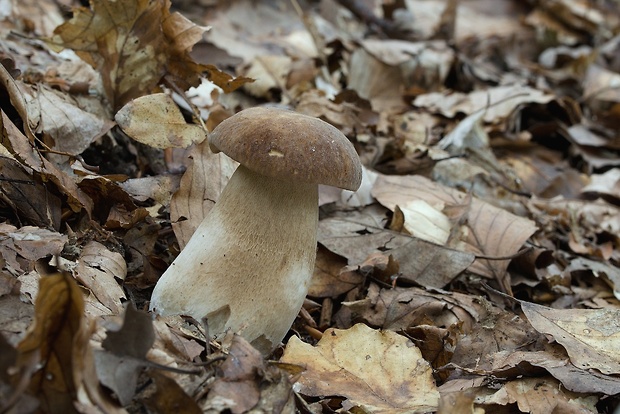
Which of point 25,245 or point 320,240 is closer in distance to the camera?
point 25,245

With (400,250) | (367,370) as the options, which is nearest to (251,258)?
(367,370)

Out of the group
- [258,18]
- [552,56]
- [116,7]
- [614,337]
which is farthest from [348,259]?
[552,56]

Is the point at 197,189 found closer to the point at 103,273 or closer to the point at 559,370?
the point at 103,273

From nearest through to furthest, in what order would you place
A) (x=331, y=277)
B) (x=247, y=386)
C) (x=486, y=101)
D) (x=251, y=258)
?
(x=247, y=386) < (x=251, y=258) < (x=331, y=277) < (x=486, y=101)

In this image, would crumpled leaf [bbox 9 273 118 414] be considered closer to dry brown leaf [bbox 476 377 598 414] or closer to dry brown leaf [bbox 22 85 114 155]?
dry brown leaf [bbox 476 377 598 414]

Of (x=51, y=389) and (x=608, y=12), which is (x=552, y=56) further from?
(x=51, y=389)

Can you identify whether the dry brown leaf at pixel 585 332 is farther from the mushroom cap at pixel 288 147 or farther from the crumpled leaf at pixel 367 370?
the mushroom cap at pixel 288 147
